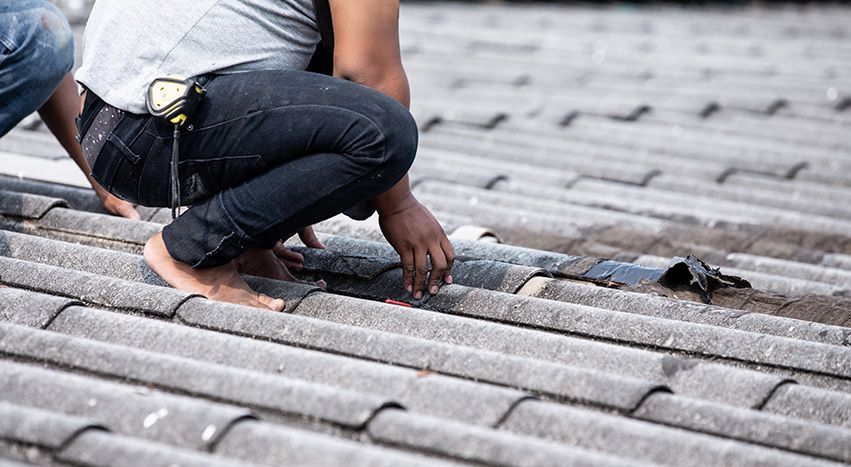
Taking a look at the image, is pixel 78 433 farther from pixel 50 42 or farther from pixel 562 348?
pixel 50 42

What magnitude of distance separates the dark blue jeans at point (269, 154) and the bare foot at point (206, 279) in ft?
0.14

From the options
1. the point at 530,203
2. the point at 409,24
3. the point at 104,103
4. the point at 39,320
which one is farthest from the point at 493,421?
the point at 409,24

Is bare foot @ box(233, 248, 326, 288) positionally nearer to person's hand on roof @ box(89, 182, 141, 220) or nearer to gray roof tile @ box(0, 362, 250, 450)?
person's hand on roof @ box(89, 182, 141, 220)

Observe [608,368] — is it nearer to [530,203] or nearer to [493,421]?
[493,421]

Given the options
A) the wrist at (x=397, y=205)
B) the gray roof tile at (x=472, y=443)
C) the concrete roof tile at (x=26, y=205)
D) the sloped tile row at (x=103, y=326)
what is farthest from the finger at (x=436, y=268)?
the concrete roof tile at (x=26, y=205)

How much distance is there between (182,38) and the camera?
2.97 metres

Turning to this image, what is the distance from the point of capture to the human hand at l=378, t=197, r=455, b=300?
3.06 metres

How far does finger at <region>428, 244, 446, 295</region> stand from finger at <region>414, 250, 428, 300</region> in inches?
0.7

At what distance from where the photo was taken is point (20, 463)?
6.98ft

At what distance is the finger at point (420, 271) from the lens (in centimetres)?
308

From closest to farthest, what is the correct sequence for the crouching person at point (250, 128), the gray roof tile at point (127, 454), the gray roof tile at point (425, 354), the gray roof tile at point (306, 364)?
the gray roof tile at point (127, 454) < the gray roof tile at point (306, 364) < the gray roof tile at point (425, 354) < the crouching person at point (250, 128)

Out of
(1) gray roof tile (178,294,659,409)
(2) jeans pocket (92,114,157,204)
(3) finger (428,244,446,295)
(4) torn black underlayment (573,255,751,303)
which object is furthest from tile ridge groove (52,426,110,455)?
(4) torn black underlayment (573,255,751,303)

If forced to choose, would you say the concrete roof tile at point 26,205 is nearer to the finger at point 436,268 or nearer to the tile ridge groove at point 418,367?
the tile ridge groove at point 418,367

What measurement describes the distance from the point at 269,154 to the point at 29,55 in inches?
37.7
